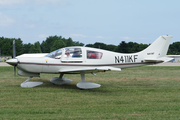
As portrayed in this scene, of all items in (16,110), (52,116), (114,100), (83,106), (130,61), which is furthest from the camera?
(130,61)

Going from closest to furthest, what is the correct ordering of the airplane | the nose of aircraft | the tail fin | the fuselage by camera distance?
1. the nose of aircraft
2. the airplane
3. the fuselage
4. the tail fin

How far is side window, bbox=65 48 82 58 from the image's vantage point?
10555 mm

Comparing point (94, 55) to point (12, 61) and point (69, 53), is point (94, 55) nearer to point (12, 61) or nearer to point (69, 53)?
point (69, 53)

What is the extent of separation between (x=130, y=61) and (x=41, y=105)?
6.04 metres

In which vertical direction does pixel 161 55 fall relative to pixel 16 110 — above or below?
above

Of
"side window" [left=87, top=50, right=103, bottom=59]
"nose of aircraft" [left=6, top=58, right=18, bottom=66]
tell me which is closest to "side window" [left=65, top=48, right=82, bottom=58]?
"side window" [left=87, top=50, right=103, bottom=59]

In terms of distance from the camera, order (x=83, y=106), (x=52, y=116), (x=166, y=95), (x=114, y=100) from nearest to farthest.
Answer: (x=52, y=116), (x=83, y=106), (x=114, y=100), (x=166, y=95)

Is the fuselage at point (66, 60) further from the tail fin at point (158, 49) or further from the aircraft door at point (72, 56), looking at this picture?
the tail fin at point (158, 49)

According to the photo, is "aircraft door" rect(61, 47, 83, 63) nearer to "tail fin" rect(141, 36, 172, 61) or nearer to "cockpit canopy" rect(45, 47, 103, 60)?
"cockpit canopy" rect(45, 47, 103, 60)

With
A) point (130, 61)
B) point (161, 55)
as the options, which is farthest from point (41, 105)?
point (161, 55)

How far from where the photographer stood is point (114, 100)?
7848 mm

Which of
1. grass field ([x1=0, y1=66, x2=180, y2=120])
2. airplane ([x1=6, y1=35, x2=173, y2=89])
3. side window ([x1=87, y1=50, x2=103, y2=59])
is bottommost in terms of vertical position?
grass field ([x1=0, y1=66, x2=180, y2=120])

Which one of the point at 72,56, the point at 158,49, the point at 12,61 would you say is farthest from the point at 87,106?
the point at 158,49

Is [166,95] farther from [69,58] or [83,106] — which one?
[69,58]
